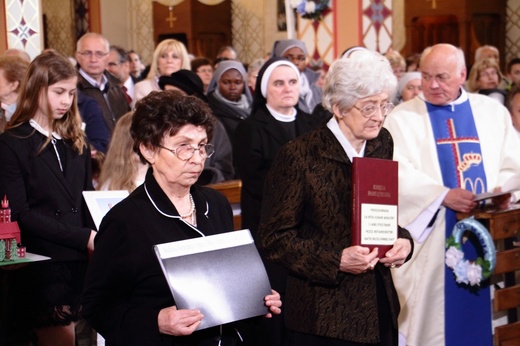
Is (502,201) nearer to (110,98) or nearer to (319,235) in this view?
(319,235)

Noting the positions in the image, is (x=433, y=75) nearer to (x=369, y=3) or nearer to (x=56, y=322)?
(x=56, y=322)

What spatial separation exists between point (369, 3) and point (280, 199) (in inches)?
229

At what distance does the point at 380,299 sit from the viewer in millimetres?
3477

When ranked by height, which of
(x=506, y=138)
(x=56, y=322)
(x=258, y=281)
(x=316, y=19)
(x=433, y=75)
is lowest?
(x=56, y=322)

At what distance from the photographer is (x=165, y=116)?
9.30 ft

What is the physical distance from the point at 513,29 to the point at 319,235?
1236 cm

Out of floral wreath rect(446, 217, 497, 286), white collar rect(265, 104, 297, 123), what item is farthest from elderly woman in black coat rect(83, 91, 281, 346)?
white collar rect(265, 104, 297, 123)

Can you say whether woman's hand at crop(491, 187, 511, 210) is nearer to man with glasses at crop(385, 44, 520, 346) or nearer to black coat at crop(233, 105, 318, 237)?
man with glasses at crop(385, 44, 520, 346)

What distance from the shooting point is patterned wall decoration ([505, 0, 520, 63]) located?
48.4 feet

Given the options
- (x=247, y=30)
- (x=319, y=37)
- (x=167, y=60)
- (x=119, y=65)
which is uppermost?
(x=247, y=30)

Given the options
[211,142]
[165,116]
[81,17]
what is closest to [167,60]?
[211,142]

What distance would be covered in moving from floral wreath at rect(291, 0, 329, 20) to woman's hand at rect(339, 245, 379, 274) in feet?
19.4

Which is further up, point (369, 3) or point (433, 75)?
point (369, 3)

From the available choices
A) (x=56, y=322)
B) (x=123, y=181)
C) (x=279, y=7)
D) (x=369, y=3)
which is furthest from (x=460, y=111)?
(x=279, y=7)
